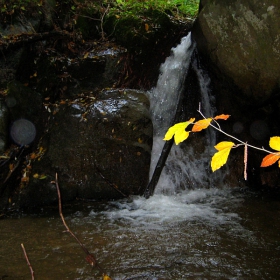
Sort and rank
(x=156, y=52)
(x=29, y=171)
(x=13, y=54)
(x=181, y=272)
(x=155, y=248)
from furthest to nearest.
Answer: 1. (x=156, y=52)
2. (x=13, y=54)
3. (x=29, y=171)
4. (x=155, y=248)
5. (x=181, y=272)

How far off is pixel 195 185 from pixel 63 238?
2.58 meters

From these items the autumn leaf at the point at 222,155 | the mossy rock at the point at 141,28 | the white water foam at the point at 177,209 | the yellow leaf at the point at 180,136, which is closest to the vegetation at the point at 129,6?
the mossy rock at the point at 141,28

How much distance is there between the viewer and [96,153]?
4363 millimetres

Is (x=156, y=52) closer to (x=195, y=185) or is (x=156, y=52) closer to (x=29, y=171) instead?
(x=195, y=185)

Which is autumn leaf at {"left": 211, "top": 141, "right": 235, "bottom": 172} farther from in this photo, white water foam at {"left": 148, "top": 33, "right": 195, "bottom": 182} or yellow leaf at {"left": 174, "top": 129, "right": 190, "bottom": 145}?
white water foam at {"left": 148, "top": 33, "right": 195, "bottom": 182}

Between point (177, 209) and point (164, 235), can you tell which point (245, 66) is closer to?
point (177, 209)

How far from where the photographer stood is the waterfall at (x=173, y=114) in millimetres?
4699

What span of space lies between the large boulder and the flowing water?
1709 millimetres

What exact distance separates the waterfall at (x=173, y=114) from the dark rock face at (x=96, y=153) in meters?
0.43

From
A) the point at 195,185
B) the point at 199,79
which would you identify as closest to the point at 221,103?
the point at 199,79

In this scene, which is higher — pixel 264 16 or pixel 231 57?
pixel 264 16

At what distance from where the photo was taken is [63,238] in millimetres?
2904

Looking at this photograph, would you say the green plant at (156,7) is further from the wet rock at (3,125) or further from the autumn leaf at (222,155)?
the autumn leaf at (222,155)

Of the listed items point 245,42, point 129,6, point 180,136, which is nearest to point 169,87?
point 245,42
